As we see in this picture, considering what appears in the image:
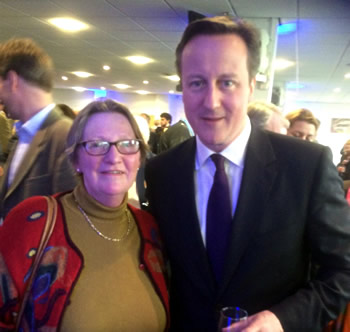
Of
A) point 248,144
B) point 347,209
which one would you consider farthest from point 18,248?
point 347,209

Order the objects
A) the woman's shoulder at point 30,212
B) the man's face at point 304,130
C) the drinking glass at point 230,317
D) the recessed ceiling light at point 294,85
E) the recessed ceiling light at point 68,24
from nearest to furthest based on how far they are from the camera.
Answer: the drinking glass at point 230,317 → the woman's shoulder at point 30,212 → the man's face at point 304,130 → the recessed ceiling light at point 68,24 → the recessed ceiling light at point 294,85

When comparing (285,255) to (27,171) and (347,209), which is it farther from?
(27,171)

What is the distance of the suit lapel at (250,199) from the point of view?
4.06 feet

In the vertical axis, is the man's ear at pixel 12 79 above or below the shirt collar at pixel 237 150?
above

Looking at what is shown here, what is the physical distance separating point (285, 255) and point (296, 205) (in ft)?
0.58

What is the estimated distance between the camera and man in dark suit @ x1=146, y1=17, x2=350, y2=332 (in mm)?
1215

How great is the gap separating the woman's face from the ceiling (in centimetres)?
352

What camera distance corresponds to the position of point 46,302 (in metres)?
1.30

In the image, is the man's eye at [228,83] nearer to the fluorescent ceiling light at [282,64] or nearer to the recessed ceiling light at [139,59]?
the fluorescent ceiling light at [282,64]

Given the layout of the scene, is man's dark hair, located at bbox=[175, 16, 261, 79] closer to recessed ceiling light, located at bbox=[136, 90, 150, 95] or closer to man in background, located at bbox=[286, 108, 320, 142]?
man in background, located at bbox=[286, 108, 320, 142]

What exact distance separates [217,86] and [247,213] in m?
0.45

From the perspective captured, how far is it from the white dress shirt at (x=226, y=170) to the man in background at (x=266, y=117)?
144cm

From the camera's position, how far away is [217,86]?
129cm

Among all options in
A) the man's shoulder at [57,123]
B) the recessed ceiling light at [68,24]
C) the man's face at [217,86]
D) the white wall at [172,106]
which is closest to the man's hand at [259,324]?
the man's face at [217,86]
